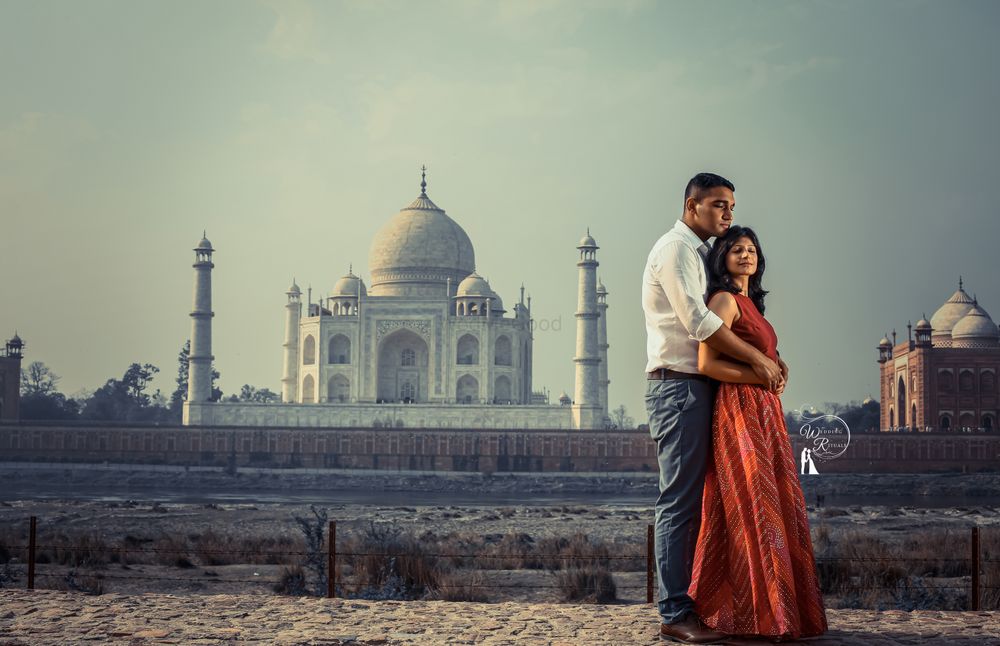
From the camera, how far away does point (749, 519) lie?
3.95 metres

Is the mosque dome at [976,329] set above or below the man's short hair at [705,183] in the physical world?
above

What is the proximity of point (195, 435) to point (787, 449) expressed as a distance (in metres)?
39.2

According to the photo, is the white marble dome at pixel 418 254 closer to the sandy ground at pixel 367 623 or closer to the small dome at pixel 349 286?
the small dome at pixel 349 286

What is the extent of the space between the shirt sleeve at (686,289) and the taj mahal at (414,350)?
127 feet

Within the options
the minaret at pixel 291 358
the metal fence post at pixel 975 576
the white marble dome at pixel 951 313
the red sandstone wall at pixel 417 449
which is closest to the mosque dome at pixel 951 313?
the white marble dome at pixel 951 313

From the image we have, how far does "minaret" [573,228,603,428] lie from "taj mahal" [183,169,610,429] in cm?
5

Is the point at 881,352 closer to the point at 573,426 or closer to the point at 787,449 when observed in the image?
the point at 573,426

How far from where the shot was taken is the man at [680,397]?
4000mm

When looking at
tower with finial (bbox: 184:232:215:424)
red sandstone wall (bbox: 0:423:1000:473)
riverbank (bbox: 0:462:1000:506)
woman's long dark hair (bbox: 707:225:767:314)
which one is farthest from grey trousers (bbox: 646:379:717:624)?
tower with finial (bbox: 184:232:215:424)

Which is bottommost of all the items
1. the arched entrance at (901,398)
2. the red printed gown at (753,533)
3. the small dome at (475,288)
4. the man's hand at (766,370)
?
the red printed gown at (753,533)

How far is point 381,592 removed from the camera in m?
8.30

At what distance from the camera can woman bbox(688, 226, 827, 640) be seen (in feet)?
12.8

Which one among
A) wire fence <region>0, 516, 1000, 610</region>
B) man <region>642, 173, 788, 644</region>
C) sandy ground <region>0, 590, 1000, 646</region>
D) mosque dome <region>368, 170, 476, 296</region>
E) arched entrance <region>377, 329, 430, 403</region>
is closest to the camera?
man <region>642, 173, 788, 644</region>

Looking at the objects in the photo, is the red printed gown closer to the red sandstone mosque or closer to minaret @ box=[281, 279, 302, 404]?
the red sandstone mosque
